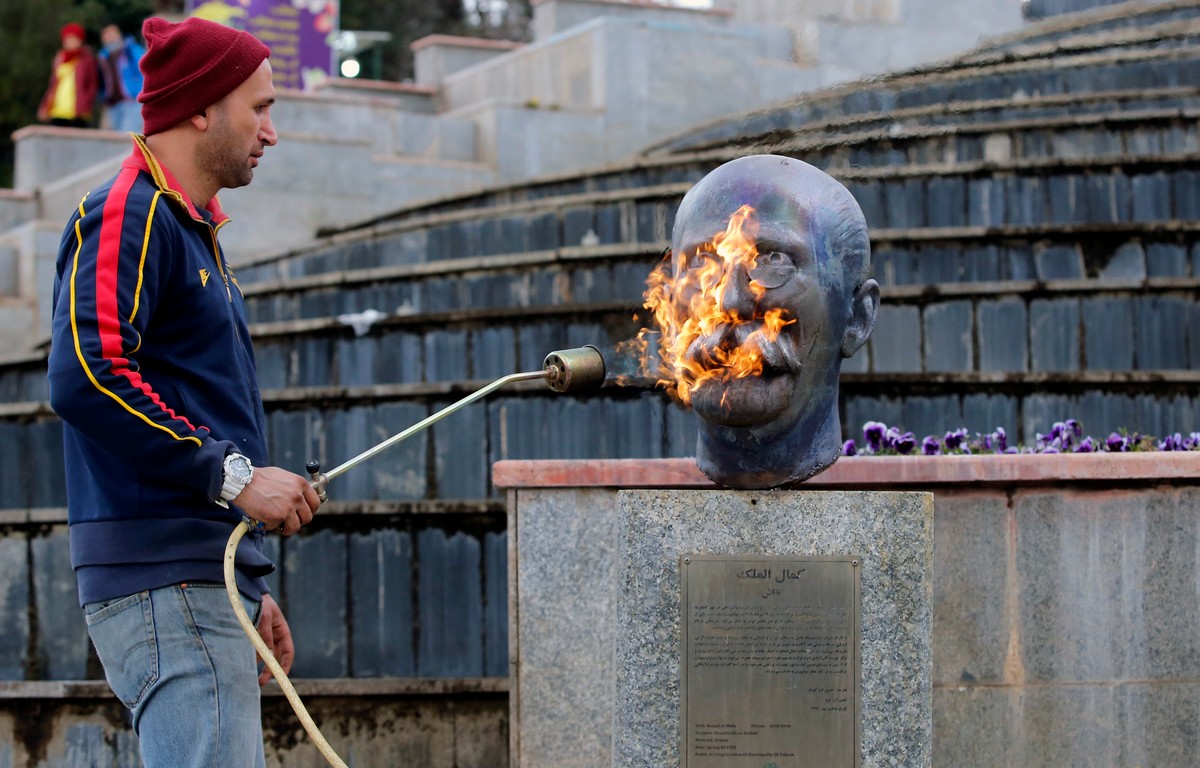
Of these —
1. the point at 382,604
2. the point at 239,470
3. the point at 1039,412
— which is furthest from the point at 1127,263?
the point at 239,470

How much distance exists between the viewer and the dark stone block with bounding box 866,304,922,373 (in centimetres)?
984

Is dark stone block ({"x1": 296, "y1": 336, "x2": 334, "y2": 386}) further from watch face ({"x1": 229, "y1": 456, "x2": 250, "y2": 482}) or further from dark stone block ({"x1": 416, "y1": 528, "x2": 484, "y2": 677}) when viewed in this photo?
watch face ({"x1": 229, "y1": 456, "x2": 250, "y2": 482})

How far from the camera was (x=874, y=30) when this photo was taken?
68.9 feet

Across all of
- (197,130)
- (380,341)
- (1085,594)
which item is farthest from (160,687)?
(380,341)

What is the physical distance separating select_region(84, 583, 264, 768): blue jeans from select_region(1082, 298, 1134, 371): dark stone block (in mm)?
6689

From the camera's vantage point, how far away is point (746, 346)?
487cm

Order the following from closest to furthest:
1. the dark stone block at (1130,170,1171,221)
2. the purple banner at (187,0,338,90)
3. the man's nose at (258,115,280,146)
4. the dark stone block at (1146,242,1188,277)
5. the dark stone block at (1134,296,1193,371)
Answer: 1. the man's nose at (258,115,280,146)
2. the dark stone block at (1134,296,1193,371)
3. the dark stone block at (1146,242,1188,277)
4. the dark stone block at (1130,170,1171,221)
5. the purple banner at (187,0,338,90)

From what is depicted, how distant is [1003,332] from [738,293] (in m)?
5.28

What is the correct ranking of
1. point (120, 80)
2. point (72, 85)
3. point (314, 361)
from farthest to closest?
1. point (120, 80)
2. point (72, 85)
3. point (314, 361)

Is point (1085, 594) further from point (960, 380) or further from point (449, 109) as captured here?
point (449, 109)

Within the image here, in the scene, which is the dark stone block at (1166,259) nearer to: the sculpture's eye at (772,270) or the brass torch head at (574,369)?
the sculpture's eye at (772,270)

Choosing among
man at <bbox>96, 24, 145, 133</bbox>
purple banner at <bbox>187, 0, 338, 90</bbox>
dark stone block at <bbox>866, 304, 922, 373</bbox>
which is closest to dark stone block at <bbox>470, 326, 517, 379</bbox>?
dark stone block at <bbox>866, 304, 922, 373</bbox>

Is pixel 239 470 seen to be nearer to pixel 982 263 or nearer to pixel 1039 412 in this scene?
pixel 1039 412

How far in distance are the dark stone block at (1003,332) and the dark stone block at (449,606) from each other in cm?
335
